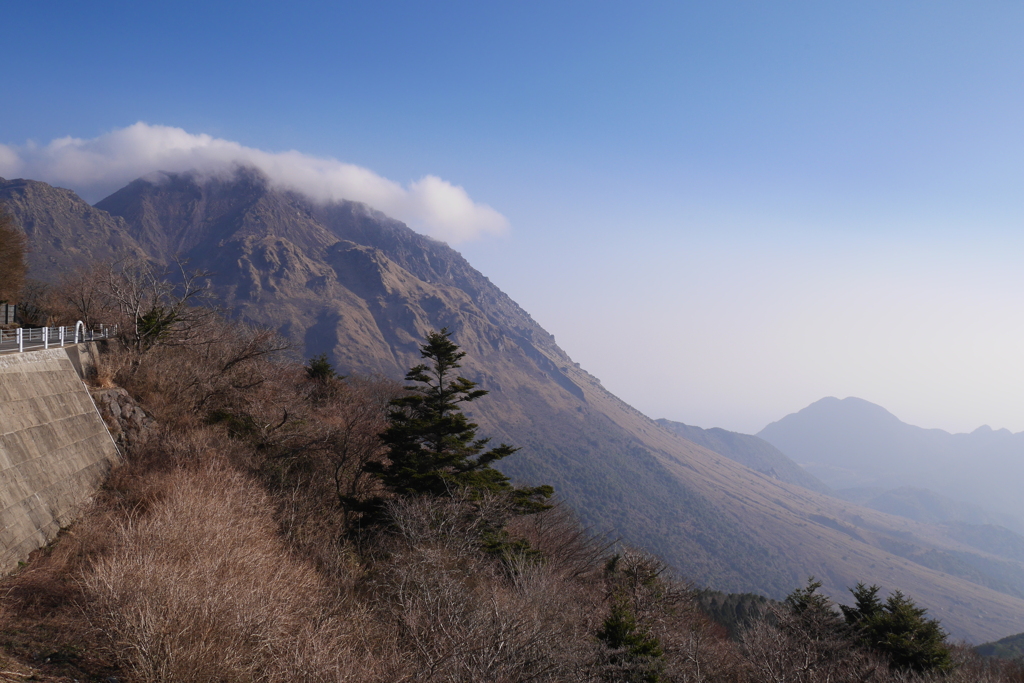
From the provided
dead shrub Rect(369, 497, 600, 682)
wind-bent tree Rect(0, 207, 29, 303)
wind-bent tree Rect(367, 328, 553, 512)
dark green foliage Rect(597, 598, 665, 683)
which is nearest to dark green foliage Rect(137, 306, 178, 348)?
wind-bent tree Rect(0, 207, 29, 303)

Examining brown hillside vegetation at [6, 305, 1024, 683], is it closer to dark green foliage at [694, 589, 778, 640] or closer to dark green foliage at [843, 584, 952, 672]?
dark green foliage at [843, 584, 952, 672]

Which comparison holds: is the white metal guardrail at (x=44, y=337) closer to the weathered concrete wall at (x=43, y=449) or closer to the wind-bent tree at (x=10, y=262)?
the weathered concrete wall at (x=43, y=449)

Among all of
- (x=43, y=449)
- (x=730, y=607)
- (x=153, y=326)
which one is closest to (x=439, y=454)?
(x=43, y=449)

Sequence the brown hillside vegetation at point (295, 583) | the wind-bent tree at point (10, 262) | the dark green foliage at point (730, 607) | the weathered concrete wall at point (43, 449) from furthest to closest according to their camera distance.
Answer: the dark green foliage at point (730, 607) < the wind-bent tree at point (10, 262) < the weathered concrete wall at point (43, 449) < the brown hillside vegetation at point (295, 583)

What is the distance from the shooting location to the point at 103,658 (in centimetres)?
969

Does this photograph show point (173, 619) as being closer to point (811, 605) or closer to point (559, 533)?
point (559, 533)

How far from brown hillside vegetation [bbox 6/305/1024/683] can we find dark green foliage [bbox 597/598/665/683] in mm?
69

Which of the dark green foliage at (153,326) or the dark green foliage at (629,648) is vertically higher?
the dark green foliage at (153,326)


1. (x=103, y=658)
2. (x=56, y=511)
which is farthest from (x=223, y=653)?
(x=56, y=511)

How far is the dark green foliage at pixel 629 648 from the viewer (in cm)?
1669

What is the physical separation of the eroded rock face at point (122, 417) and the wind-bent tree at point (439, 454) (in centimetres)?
1064

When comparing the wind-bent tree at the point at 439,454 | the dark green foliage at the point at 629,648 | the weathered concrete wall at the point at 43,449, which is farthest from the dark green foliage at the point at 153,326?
the dark green foliage at the point at 629,648

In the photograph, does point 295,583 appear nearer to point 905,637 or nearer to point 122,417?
point 122,417

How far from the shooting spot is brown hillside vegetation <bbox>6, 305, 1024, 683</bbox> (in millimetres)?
9961
